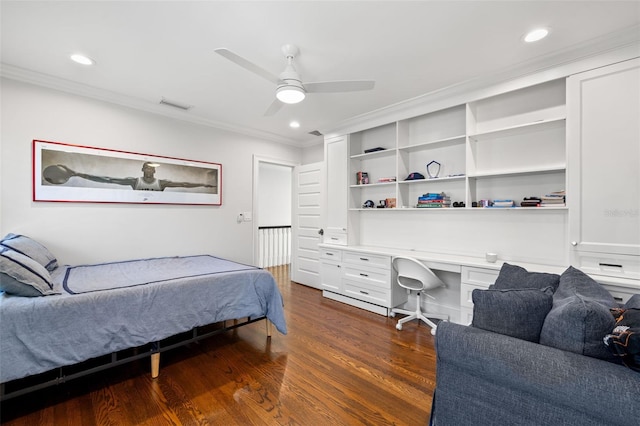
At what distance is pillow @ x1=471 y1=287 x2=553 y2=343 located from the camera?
4.17 feet

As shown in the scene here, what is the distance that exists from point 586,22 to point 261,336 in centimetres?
382

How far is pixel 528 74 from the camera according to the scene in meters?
2.69

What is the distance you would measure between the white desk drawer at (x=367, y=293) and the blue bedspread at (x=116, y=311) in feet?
4.52

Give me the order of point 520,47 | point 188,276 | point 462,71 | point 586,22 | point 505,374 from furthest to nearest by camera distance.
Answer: point 462,71 → point 188,276 → point 520,47 → point 586,22 → point 505,374

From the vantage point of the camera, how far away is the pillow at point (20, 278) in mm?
1790

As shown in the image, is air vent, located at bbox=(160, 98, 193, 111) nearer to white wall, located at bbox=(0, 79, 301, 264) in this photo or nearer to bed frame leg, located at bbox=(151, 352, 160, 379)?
white wall, located at bbox=(0, 79, 301, 264)

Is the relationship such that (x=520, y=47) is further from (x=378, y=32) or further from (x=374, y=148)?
(x=374, y=148)

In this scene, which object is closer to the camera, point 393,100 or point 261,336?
point 261,336

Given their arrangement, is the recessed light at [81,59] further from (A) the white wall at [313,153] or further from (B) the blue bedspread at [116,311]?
(A) the white wall at [313,153]

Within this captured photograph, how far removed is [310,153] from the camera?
538 centimetres

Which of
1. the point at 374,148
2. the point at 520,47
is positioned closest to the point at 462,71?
the point at 520,47

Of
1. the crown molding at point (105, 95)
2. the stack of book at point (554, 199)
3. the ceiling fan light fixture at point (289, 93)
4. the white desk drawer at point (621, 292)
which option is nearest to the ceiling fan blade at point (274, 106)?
the ceiling fan light fixture at point (289, 93)

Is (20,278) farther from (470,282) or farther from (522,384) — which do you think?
(470,282)

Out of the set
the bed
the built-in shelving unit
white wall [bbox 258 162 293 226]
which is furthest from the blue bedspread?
white wall [bbox 258 162 293 226]
